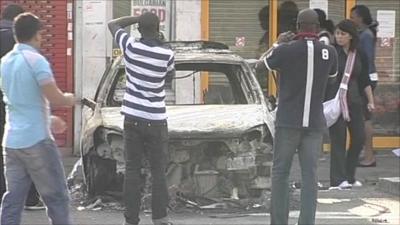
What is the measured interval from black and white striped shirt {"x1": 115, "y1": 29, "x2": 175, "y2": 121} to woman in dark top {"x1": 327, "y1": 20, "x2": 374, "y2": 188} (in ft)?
10.0

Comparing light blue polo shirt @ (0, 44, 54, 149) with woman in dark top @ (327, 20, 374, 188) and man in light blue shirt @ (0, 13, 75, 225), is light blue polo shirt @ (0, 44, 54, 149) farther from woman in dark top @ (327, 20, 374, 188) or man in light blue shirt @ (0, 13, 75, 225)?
woman in dark top @ (327, 20, 374, 188)

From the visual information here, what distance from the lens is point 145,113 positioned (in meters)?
6.72

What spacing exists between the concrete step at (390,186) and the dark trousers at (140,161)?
135 inches

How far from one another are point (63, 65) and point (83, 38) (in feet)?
1.66

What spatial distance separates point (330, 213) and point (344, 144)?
4.81ft

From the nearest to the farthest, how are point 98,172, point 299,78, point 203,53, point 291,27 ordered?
point 299,78
point 98,172
point 203,53
point 291,27

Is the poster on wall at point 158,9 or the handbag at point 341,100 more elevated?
the poster on wall at point 158,9

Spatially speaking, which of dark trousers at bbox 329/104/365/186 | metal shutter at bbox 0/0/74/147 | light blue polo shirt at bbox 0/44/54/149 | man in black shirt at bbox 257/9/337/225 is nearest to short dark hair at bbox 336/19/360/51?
dark trousers at bbox 329/104/365/186

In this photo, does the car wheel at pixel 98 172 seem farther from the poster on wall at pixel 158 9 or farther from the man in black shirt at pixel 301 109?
the poster on wall at pixel 158 9

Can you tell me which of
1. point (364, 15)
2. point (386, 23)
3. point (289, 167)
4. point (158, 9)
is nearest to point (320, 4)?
point (386, 23)

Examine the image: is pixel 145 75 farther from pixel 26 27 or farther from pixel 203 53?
pixel 203 53

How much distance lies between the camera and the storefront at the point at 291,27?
40.7 ft

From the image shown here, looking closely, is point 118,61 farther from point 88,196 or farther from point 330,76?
point 330,76

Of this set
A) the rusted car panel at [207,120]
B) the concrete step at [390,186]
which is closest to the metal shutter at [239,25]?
the concrete step at [390,186]
